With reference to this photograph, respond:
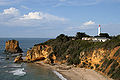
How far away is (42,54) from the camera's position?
50125 millimetres

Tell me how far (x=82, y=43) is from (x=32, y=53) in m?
19.6

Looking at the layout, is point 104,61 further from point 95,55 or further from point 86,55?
point 86,55

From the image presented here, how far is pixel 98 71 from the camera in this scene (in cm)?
3228

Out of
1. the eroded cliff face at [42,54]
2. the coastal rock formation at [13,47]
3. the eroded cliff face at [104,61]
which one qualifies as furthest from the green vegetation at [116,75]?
the coastal rock formation at [13,47]

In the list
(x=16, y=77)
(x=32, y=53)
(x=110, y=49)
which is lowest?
(x=16, y=77)

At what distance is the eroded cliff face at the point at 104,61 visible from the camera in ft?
89.9

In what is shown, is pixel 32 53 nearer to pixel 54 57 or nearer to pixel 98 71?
pixel 54 57

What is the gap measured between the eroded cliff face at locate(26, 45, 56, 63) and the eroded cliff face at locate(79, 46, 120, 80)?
12.2m

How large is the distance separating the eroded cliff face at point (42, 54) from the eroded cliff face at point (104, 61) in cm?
1221

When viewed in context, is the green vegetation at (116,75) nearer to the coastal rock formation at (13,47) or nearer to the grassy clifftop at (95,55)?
the grassy clifftop at (95,55)

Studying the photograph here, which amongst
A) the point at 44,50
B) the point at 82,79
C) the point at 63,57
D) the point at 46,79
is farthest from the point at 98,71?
the point at 44,50

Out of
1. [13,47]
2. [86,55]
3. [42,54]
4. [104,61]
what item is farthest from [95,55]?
[13,47]

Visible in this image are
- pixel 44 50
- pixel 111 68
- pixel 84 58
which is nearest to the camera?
pixel 111 68

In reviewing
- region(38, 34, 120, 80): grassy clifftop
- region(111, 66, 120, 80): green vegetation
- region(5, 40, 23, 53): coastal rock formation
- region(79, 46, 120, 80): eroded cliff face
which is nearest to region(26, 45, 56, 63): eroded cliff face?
region(38, 34, 120, 80): grassy clifftop
